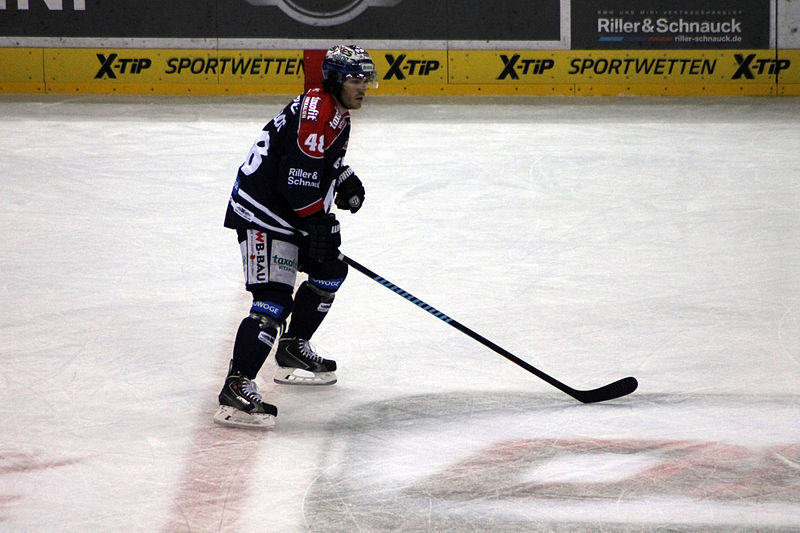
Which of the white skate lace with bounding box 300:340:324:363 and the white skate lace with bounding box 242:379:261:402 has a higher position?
the white skate lace with bounding box 242:379:261:402

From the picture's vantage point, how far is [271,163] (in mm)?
3736

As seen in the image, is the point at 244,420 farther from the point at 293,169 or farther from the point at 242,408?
the point at 293,169

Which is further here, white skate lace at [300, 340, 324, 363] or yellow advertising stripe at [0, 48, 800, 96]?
yellow advertising stripe at [0, 48, 800, 96]

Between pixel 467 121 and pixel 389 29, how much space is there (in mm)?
2016

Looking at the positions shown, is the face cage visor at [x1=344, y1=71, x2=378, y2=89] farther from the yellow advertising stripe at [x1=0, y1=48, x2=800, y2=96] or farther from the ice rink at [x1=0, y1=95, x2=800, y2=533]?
the yellow advertising stripe at [x1=0, y1=48, x2=800, y2=96]

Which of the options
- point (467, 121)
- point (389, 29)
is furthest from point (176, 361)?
point (389, 29)

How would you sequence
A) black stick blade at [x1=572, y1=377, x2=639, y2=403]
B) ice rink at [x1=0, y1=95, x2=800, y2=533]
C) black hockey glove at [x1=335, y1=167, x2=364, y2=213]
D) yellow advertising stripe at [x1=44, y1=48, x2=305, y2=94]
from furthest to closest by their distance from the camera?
yellow advertising stripe at [x1=44, y1=48, x2=305, y2=94] → black hockey glove at [x1=335, y1=167, x2=364, y2=213] → black stick blade at [x1=572, y1=377, x2=639, y2=403] → ice rink at [x1=0, y1=95, x2=800, y2=533]

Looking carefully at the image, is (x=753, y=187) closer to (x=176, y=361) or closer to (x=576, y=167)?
(x=576, y=167)

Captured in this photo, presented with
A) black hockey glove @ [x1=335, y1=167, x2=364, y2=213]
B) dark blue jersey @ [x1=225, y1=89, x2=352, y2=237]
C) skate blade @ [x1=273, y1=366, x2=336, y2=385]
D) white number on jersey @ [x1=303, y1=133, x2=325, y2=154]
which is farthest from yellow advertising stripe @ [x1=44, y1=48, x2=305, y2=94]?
white number on jersey @ [x1=303, y1=133, x2=325, y2=154]

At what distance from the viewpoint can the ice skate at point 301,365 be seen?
4047mm

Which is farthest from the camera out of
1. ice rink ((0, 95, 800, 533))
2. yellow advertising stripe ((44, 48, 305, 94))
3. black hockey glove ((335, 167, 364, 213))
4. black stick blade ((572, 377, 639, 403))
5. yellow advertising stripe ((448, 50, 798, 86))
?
yellow advertising stripe ((44, 48, 305, 94))

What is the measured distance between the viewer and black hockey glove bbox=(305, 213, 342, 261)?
3609 millimetres

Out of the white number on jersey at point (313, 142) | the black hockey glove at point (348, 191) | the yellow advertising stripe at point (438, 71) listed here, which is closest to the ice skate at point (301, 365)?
the black hockey glove at point (348, 191)

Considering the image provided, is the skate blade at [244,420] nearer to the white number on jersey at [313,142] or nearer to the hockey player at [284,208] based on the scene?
the hockey player at [284,208]
